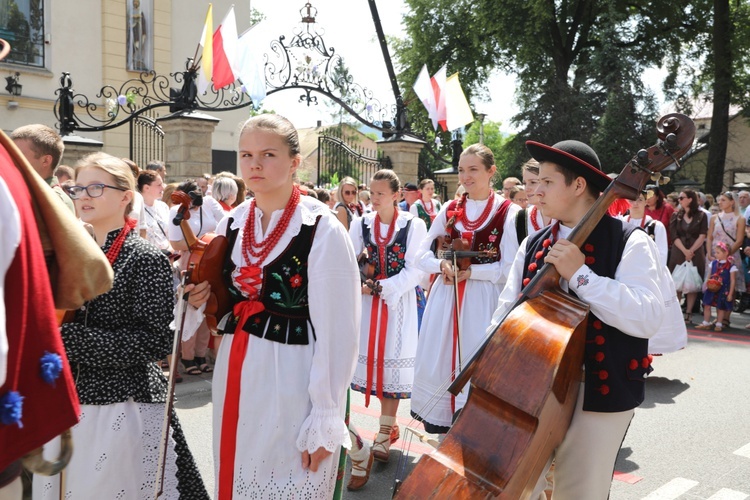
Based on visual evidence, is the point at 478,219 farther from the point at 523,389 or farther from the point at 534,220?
the point at 523,389

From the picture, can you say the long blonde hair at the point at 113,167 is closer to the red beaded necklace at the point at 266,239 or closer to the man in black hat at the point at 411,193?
the red beaded necklace at the point at 266,239

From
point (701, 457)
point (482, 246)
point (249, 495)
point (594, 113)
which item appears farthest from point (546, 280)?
point (594, 113)

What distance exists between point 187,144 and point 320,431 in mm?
10551

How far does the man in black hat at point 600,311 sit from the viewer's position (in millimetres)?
2592

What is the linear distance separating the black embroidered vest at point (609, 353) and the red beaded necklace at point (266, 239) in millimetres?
1180

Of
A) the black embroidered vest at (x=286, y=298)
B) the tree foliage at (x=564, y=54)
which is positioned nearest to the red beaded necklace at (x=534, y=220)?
the black embroidered vest at (x=286, y=298)

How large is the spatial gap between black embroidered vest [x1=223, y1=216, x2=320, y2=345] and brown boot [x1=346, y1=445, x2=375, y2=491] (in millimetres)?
1962

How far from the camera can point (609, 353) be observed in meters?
2.68

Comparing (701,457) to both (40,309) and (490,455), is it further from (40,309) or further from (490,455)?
(40,309)

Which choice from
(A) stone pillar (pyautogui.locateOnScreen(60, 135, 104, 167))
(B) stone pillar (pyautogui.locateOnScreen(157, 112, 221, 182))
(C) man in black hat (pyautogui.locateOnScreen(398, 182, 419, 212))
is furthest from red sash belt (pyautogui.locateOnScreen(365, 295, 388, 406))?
(A) stone pillar (pyautogui.locateOnScreen(60, 135, 104, 167))

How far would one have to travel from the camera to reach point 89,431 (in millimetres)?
2746

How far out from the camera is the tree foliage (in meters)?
23.9

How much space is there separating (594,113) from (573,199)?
23.2m

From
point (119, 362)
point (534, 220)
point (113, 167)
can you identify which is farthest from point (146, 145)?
point (119, 362)
